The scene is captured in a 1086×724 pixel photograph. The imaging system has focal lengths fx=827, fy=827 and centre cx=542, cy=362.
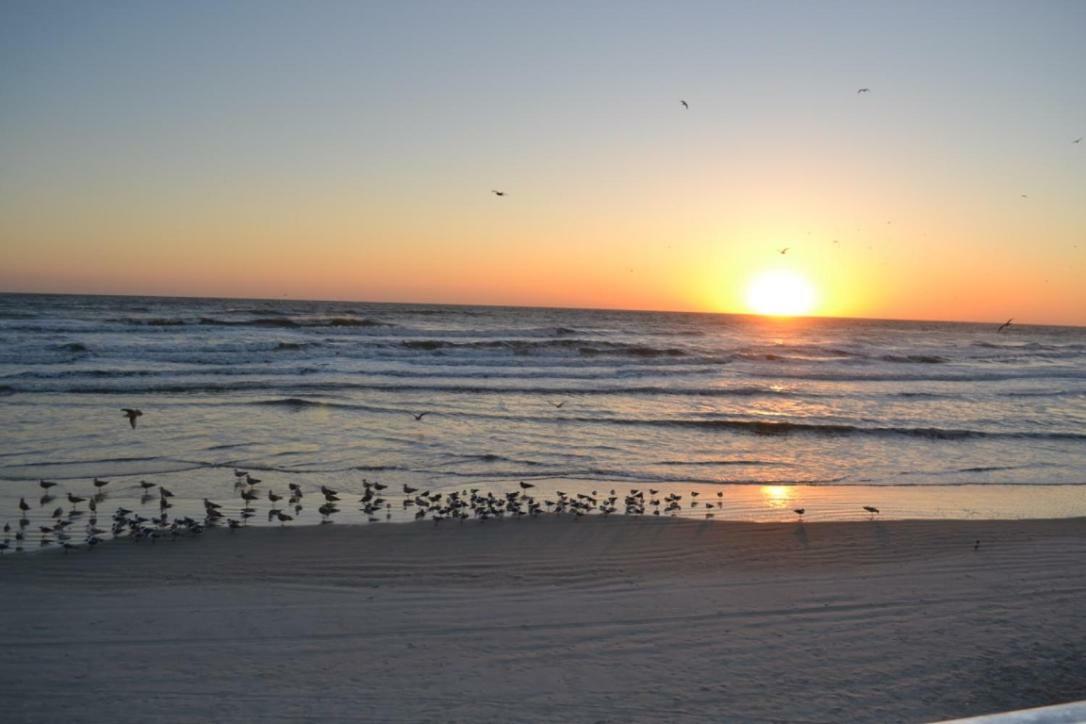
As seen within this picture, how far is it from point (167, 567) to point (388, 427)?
8.79m

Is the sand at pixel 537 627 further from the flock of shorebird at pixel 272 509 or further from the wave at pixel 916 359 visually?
the wave at pixel 916 359

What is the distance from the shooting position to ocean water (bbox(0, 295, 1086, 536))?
11.4m

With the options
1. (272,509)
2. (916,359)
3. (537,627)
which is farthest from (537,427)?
(916,359)

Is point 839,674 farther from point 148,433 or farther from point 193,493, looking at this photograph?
point 148,433

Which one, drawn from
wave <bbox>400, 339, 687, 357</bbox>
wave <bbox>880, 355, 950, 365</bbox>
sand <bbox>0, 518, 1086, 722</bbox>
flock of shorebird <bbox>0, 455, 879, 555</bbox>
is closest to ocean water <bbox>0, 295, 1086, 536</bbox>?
flock of shorebird <bbox>0, 455, 879, 555</bbox>

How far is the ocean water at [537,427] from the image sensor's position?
1145 centimetres

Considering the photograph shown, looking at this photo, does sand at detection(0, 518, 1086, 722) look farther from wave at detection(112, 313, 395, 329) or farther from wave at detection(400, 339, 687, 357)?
wave at detection(112, 313, 395, 329)

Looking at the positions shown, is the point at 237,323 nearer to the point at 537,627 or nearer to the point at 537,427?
the point at 537,427

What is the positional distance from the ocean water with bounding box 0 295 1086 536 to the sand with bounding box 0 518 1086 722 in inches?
69.3

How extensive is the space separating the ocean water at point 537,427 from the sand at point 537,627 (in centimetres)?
176

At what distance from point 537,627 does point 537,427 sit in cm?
1055

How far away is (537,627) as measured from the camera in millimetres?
5965

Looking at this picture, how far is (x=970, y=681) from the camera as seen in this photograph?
5.25 metres

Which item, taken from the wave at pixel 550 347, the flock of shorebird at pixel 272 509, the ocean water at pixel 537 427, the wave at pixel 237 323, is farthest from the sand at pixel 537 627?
the wave at pixel 237 323
